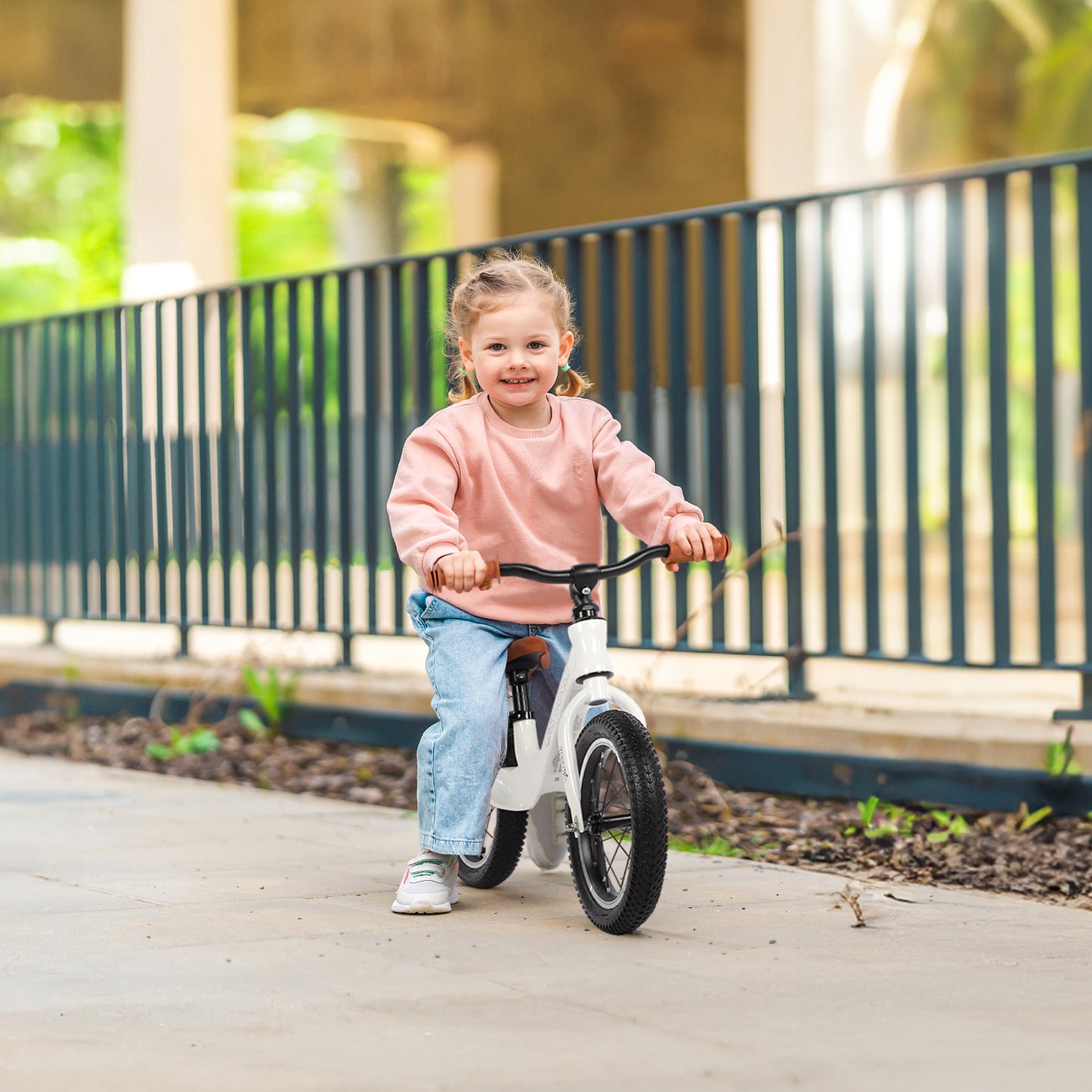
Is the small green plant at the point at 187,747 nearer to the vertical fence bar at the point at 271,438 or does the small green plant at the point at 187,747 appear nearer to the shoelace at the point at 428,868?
the vertical fence bar at the point at 271,438

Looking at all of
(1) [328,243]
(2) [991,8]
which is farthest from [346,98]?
(1) [328,243]

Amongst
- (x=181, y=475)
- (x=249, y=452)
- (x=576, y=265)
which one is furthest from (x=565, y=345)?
(x=181, y=475)

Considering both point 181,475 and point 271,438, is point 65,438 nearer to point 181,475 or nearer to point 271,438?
point 181,475

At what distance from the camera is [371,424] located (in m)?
7.32

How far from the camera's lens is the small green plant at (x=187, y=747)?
7316mm

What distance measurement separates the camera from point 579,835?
4.17 meters

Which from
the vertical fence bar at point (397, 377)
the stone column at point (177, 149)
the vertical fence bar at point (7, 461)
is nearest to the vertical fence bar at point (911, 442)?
the vertical fence bar at point (397, 377)

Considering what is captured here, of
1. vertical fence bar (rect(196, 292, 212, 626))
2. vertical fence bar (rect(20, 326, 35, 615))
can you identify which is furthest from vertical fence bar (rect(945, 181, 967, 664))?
vertical fence bar (rect(20, 326, 35, 615))

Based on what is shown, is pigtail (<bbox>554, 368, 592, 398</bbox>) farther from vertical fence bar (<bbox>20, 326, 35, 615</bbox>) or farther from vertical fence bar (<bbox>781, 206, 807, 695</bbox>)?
vertical fence bar (<bbox>20, 326, 35, 615</bbox>)

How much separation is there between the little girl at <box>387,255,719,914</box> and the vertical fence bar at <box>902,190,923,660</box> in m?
1.48

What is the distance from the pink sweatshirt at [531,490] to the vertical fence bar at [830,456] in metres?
1.55

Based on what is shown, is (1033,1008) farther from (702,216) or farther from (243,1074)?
(702,216)

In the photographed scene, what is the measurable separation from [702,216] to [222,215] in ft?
33.4

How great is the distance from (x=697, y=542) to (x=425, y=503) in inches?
23.4
